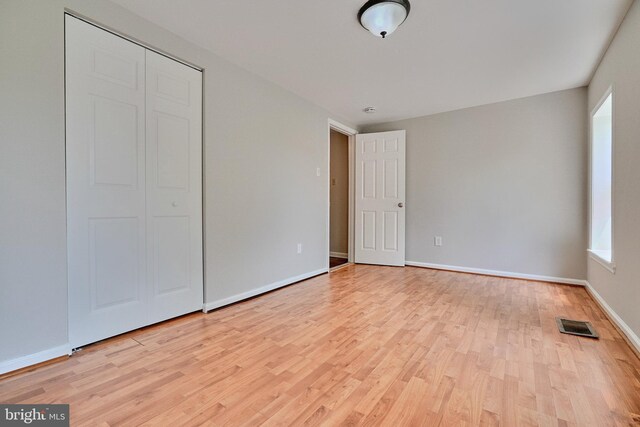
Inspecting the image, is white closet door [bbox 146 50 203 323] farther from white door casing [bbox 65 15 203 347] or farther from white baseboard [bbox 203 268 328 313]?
white baseboard [bbox 203 268 328 313]

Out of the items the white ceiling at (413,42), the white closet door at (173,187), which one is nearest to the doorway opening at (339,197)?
the white ceiling at (413,42)

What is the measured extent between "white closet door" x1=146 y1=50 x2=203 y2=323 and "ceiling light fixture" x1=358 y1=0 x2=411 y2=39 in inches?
57.2

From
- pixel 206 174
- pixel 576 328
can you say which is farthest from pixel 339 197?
pixel 576 328

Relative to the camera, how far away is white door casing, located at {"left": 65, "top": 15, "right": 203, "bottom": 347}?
187 cm

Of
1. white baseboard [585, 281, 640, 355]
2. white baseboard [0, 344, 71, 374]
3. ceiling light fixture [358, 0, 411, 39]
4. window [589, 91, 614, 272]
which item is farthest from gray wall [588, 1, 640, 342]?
white baseboard [0, 344, 71, 374]

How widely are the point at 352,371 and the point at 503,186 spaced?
3.39 m

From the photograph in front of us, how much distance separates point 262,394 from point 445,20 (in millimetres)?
2647

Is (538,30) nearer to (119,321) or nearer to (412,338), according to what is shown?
(412,338)

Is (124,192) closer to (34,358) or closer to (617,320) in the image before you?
(34,358)

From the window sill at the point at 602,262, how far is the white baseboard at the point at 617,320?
0.32 meters

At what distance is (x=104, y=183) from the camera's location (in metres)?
1.99

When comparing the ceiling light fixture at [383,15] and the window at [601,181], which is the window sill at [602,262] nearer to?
the window at [601,181]

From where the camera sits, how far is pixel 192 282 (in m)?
2.51

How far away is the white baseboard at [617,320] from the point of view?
1915 mm
